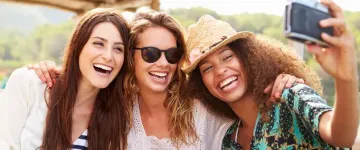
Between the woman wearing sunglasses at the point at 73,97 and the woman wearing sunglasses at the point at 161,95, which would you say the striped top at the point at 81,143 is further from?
the woman wearing sunglasses at the point at 161,95

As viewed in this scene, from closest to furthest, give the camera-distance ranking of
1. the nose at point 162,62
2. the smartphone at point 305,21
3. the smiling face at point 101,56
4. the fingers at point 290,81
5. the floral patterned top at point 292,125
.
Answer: the smartphone at point 305,21, the floral patterned top at point 292,125, the fingers at point 290,81, the smiling face at point 101,56, the nose at point 162,62

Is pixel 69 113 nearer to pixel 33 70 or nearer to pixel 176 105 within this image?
pixel 33 70

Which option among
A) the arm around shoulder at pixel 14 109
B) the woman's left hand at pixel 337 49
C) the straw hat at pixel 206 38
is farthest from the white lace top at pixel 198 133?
the woman's left hand at pixel 337 49

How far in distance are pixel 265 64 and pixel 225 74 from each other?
237 mm

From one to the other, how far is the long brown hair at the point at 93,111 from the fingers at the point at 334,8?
157 centimetres

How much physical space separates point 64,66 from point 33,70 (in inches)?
7.7

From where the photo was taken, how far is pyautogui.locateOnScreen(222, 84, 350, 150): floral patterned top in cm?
205

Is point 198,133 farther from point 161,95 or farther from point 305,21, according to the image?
point 305,21

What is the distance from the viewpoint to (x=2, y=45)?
42312mm

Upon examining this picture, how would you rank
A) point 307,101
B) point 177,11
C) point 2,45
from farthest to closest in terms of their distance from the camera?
point 2,45 → point 177,11 → point 307,101

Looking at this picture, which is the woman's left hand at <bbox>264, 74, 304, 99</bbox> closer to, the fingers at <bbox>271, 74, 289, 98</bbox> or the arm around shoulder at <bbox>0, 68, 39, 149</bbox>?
the fingers at <bbox>271, 74, 289, 98</bbox>

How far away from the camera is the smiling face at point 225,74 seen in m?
2.57

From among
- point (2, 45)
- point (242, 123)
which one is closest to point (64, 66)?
point (242, 123)

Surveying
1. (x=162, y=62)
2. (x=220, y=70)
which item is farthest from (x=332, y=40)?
(x=162, y=62)
